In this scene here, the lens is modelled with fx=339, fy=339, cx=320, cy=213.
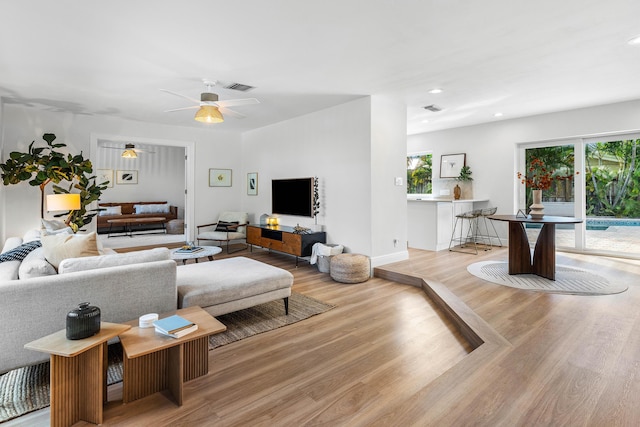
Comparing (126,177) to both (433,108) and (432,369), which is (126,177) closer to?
(433,108)

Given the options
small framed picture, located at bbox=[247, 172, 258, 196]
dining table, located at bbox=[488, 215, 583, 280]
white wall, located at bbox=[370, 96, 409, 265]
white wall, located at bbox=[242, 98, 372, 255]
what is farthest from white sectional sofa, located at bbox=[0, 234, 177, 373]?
small framed picture, located at bbox=[247, 172, 258, 196]

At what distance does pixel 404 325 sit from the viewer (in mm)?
3006

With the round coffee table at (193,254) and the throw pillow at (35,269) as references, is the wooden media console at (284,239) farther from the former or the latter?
the throw pillow at (35,269)

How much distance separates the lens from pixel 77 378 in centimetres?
174

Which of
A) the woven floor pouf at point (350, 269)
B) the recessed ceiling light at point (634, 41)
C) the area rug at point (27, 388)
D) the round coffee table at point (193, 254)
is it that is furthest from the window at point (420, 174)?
the area rug at point (27, 388)

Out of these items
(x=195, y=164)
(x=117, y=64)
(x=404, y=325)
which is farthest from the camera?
(x=195, y=164)

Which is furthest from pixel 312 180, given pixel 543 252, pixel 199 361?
pixel 199 361

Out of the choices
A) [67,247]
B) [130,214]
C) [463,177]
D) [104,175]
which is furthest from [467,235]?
[104,175]

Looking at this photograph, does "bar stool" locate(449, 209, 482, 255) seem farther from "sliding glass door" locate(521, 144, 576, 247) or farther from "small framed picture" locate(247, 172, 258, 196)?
"small framed picture" locate(247, 172, 258, 196)

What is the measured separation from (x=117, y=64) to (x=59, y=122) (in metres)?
2.98

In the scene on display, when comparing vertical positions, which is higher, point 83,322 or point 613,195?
point 613,195

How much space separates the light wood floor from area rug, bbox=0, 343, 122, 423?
0.10 m

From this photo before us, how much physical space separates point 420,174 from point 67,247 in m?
6.82

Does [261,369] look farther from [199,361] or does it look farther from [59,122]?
[59,122]
